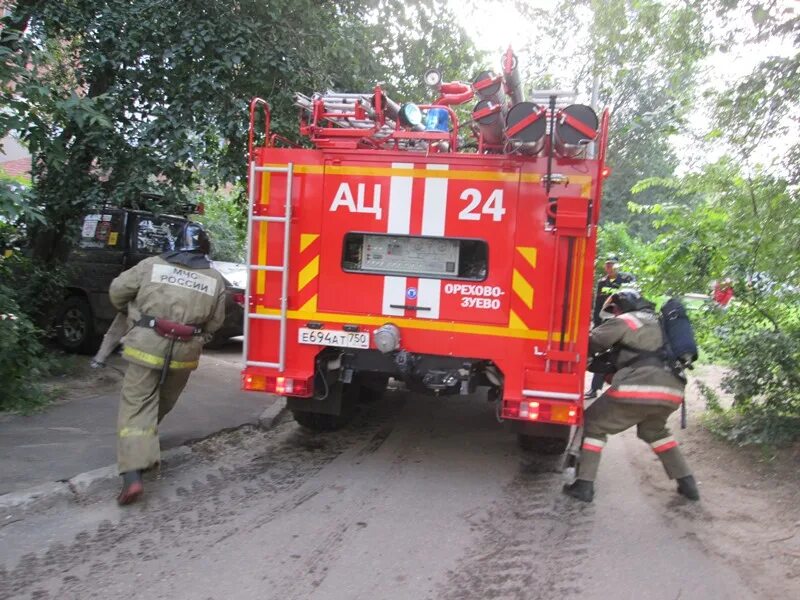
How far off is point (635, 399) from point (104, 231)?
707 centimetres

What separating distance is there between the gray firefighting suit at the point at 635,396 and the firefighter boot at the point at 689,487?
5 centimetres

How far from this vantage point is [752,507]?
15.6 ft

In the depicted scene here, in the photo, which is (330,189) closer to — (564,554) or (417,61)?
(564,554)

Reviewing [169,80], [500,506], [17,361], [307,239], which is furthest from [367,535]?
[169,80]

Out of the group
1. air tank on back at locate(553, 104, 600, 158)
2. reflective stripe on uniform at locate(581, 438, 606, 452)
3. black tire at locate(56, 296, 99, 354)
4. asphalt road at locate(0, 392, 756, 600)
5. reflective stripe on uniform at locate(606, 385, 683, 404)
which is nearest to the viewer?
asphalt road at locate(0, 392, 756, 600)

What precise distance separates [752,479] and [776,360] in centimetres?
122

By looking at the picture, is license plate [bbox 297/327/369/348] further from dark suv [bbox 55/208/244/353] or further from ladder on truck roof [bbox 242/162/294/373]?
dark suv [bbox 55/208/244/353]

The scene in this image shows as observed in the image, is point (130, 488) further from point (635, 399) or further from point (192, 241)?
point (635, 399)

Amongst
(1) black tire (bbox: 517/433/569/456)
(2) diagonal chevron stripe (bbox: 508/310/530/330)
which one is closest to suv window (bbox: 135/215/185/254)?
(1) black tire (bbox: 517/433/569/456)

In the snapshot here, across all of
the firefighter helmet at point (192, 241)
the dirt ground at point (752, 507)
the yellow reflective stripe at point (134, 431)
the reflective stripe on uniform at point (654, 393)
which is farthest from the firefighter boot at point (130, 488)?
the dirt ground at point (752, 507)

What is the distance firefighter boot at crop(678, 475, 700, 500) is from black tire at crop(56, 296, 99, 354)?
23.7 ft

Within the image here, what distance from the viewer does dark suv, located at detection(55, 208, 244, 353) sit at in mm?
8664

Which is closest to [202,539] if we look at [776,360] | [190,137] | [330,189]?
[330,189]

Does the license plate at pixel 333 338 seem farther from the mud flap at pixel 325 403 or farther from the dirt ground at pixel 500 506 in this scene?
the dirt ground at pixel 500 506
